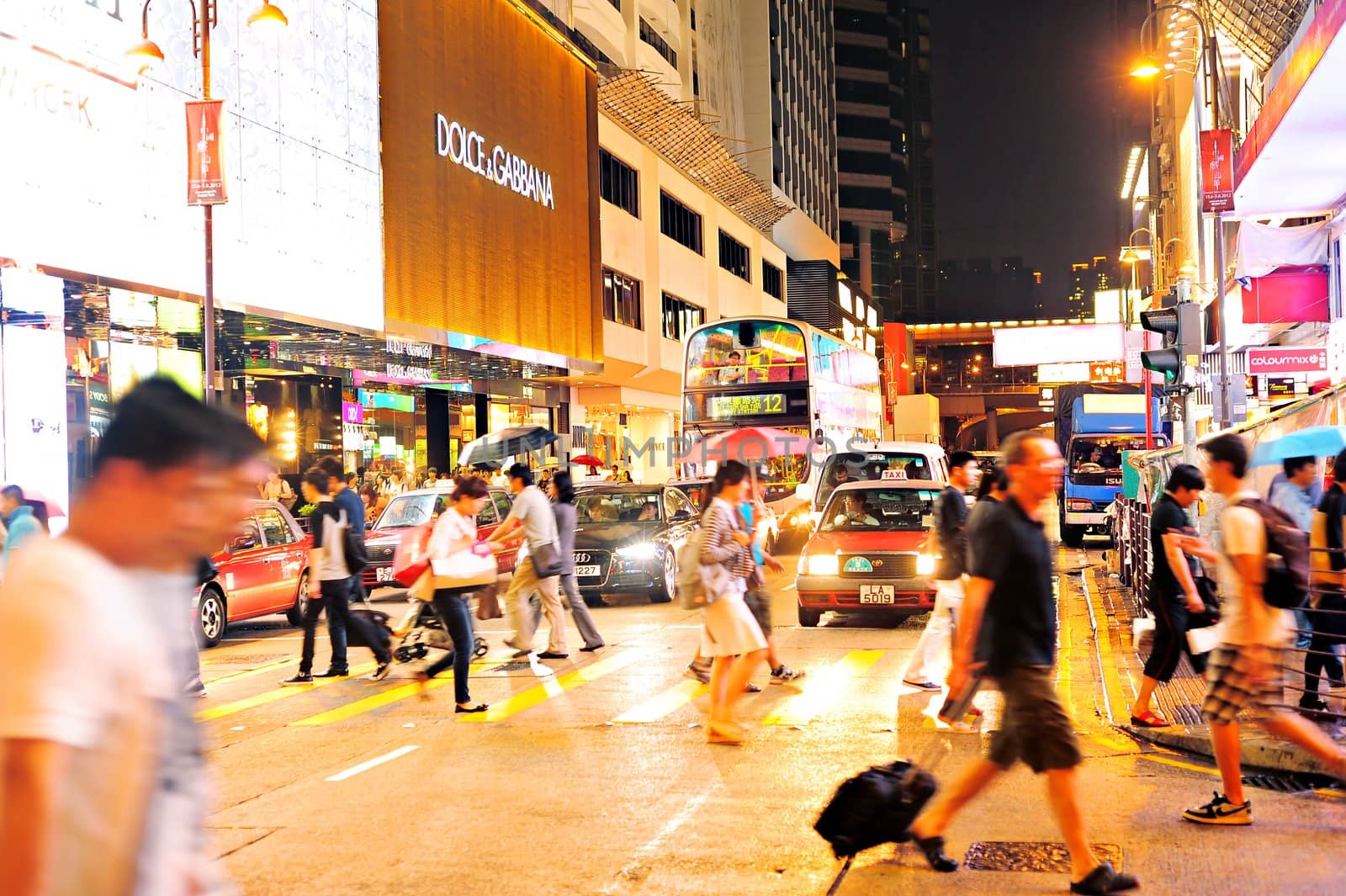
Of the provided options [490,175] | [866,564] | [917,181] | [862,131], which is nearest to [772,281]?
[490,175]

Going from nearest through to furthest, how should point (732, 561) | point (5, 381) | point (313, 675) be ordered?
point (732, 561) < point (313, 675) < point (5, 381)

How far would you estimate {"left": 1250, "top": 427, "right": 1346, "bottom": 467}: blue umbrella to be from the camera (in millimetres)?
9689

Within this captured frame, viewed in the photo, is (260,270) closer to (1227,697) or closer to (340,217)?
(340,217)

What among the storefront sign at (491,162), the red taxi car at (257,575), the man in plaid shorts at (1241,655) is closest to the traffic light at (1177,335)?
the man in plaid shorts at (1241,655)

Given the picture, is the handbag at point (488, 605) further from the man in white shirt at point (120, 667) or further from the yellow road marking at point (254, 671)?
the man in white shirt at point (120, 667)

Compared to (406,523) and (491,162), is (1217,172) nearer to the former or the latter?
(406,523)

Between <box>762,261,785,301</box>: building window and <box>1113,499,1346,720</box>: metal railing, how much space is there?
46720 millimetres

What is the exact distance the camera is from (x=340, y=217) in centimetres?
2669

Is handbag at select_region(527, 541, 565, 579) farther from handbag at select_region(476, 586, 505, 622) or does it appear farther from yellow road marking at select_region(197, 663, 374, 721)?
yellow road marking at select_region(197, 663, 374, 721)

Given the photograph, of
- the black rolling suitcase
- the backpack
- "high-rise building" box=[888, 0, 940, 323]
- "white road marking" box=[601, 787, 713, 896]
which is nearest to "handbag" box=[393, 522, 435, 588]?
"white road marking" box=[601, 787, 713, 896]

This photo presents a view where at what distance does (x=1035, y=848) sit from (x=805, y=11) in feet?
296

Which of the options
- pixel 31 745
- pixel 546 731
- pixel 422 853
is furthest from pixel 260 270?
pixel 31 745

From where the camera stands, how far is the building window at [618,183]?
1753 inches

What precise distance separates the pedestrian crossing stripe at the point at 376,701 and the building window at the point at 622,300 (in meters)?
31.8
